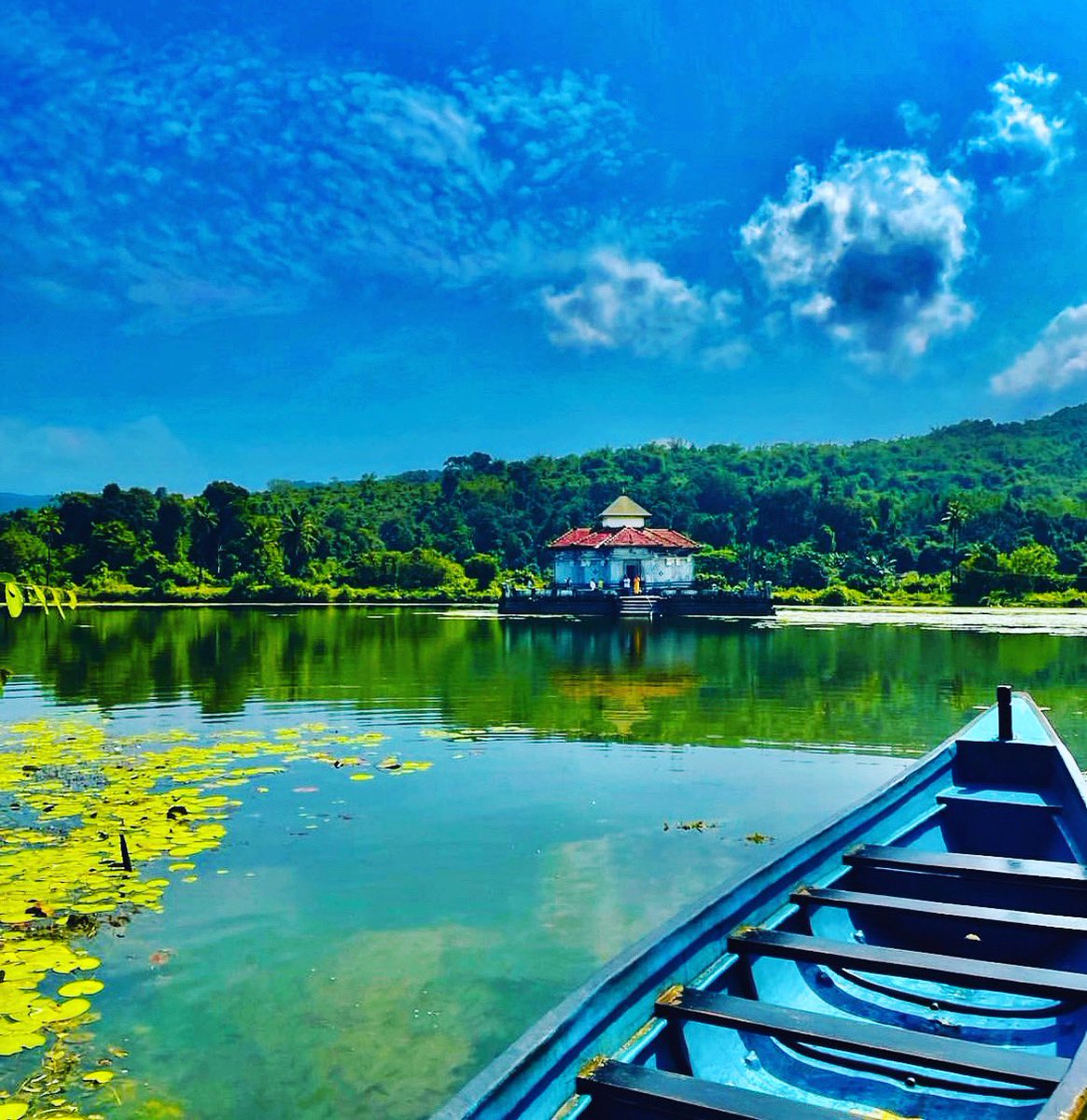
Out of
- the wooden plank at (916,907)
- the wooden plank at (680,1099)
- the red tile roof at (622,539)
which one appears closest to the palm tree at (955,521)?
the red tile roof at (622,539)

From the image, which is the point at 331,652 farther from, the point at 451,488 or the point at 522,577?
the point at 451,488

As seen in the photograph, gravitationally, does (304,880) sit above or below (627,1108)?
below

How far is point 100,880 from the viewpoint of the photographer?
250 inches

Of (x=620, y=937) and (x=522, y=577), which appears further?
(x=522, y=577)

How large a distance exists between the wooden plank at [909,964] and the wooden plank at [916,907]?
39 cm

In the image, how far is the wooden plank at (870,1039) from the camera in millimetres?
2939

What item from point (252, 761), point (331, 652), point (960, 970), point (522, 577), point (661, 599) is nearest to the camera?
point (960, 970)

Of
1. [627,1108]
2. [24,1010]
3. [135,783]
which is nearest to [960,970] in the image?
[627,1108]

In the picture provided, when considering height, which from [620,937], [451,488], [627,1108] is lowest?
[620,937]

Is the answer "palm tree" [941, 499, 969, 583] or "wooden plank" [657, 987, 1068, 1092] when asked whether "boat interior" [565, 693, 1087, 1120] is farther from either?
"palm tree" [941, 499, 969, 583]

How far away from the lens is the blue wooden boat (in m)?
2.73

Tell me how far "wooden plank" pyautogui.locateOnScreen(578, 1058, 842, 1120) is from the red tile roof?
5019cm

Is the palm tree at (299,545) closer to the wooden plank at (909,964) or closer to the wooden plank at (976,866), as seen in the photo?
the wooden plank at (976,866)

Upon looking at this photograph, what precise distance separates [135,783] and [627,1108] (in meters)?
7.28
